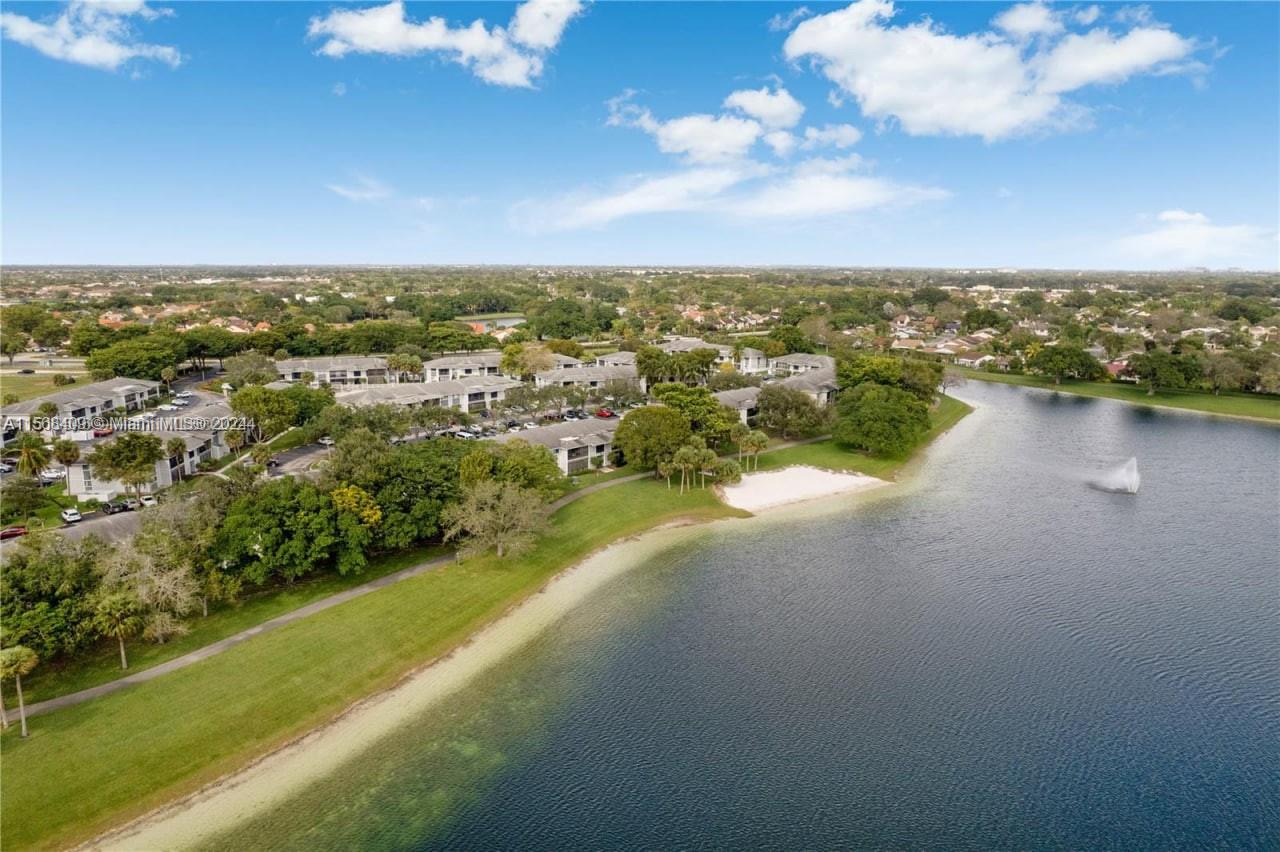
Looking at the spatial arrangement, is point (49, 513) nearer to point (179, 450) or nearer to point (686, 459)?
point (179, 450)

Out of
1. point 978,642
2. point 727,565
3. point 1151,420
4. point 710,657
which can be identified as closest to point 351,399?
point 727,565

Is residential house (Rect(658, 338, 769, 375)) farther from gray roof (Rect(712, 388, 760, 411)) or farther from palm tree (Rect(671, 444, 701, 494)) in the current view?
palm tree (Rect(671, 444, 701, 494))

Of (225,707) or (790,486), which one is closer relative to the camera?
(225,707)

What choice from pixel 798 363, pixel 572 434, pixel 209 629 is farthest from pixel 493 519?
pixel 798 363

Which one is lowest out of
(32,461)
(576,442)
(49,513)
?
(49,513)

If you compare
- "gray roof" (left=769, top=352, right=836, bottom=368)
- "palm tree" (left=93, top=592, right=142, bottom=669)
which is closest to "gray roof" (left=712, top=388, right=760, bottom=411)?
"gray roof" (left=769, top=352, right=836, bottom=368)

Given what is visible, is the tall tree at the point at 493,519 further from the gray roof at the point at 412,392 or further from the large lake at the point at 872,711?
the gray roof at the point at 412,392

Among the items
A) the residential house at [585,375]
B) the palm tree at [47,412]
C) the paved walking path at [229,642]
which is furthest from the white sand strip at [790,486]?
the palm tree at [47,412]
